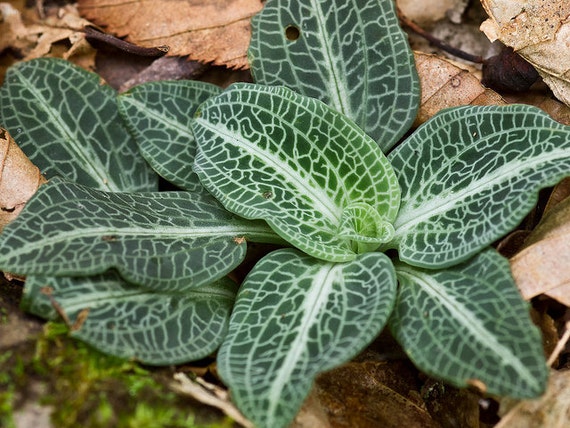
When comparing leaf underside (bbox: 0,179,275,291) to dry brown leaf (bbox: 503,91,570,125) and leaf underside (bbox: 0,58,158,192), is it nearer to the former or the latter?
leaf underside (bbox: 0,58,158,192)

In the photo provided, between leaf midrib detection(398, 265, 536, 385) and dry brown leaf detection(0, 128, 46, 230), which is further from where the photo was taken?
dry brown leaf detection(0, 128, 46, 230)

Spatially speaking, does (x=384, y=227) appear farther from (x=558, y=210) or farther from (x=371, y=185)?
(x=558, y=210)

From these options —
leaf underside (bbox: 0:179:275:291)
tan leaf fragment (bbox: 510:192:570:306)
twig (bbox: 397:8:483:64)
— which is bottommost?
leaf underside (bbox: 0:179:275:291)

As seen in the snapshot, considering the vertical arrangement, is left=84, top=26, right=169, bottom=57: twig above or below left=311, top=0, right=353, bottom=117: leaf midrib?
below

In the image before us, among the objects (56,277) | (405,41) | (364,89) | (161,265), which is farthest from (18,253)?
(405,41)

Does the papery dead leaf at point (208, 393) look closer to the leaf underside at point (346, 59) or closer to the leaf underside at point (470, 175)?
the leaf underside at point (470, 175)

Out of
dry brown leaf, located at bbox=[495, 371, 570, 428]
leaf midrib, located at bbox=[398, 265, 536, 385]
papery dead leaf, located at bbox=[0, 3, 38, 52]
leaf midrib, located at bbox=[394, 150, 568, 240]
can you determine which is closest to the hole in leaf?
leaf midrib, located at bbox=[394, 150, 568, 240]

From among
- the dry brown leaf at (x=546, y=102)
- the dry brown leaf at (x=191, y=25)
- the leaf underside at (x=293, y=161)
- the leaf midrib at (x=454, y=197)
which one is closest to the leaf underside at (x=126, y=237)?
the leaf underside at (x=293, y=161)
